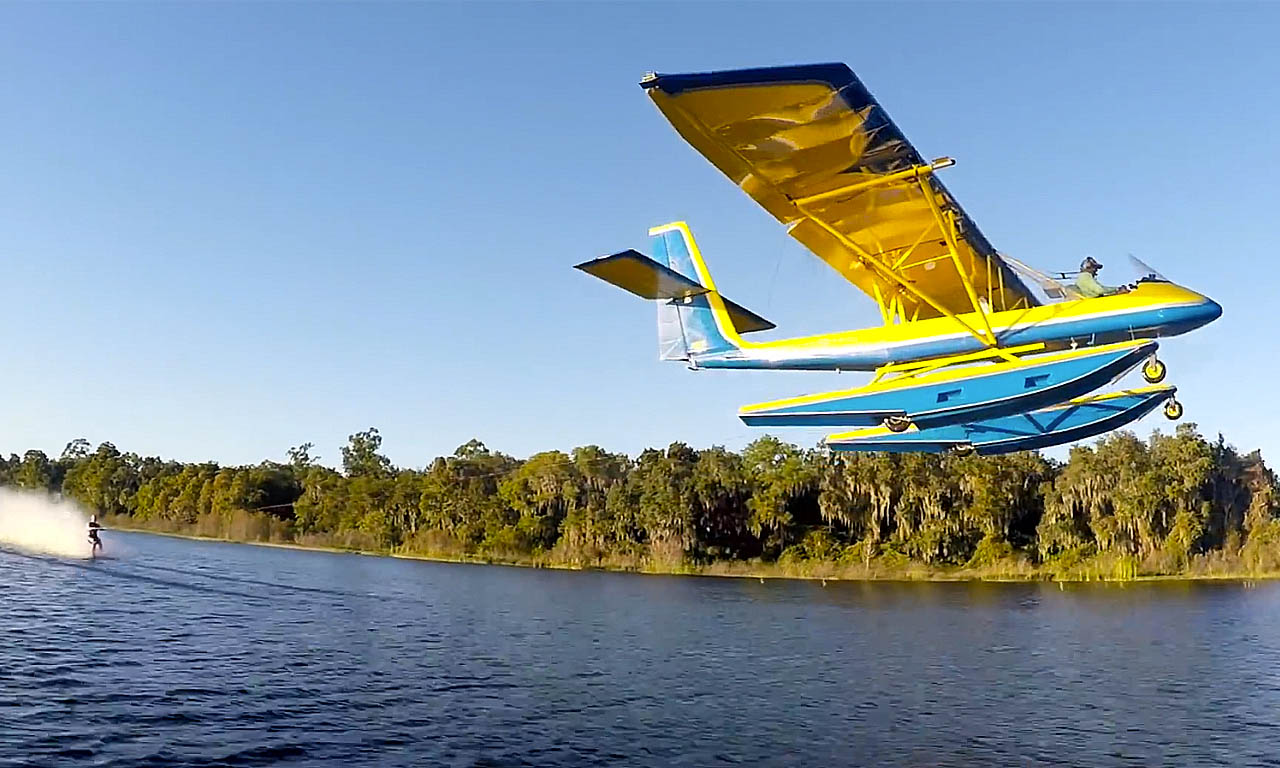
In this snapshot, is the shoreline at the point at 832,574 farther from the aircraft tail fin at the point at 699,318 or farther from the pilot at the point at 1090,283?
the pilot at the point at 1090,283

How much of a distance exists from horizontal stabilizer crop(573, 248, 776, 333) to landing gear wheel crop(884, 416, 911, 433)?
336 cm

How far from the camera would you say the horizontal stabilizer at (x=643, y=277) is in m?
13.7

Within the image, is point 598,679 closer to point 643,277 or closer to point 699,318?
point 699,318

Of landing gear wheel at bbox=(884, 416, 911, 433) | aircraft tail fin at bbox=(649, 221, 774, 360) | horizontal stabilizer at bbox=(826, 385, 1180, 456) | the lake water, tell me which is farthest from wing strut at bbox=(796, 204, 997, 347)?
the lake water

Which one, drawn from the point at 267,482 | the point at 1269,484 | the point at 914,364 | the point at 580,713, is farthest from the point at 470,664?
the point at 267,482

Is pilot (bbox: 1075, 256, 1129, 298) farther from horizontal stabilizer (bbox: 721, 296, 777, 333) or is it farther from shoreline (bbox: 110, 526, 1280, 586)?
shoreline (bbox: 110, 526, 1280, 586)

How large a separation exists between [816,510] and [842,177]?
175ft

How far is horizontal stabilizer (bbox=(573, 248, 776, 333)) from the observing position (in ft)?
44.9

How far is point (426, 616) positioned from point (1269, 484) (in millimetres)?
51248

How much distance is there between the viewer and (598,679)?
22469mm

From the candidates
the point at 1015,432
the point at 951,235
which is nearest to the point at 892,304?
the point at 951,235

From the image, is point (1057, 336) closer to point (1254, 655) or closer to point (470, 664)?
point (470, 664)

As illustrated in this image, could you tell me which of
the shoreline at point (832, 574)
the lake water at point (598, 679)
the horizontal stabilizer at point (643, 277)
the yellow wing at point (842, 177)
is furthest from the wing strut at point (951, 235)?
the shoreline at point (832, 574)

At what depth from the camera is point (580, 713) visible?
62.2ft
